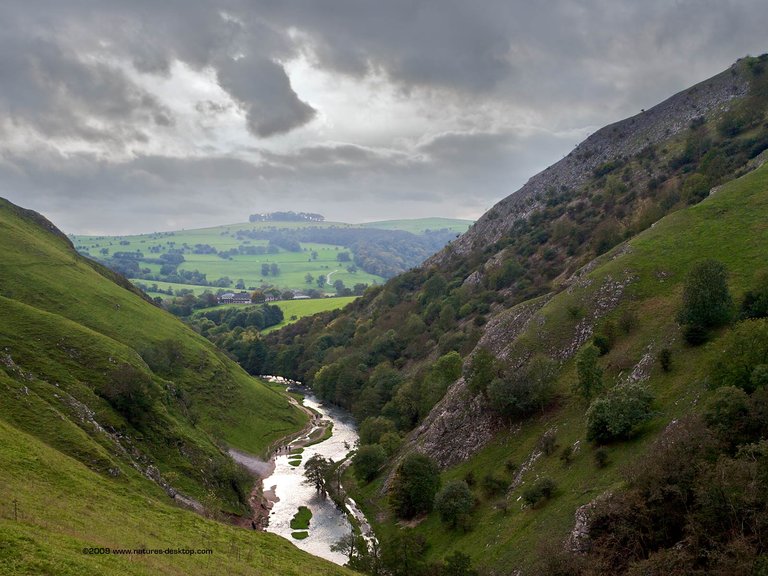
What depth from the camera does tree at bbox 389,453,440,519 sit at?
73.9 m

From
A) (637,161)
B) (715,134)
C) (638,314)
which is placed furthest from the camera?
(637,161)

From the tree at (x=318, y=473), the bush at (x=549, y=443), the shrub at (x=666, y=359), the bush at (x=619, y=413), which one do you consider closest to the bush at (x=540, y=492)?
the bush at (x=619, y=413)

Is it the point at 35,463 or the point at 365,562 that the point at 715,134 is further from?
the point at 35,463

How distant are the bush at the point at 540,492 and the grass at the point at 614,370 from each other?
80 centimetres

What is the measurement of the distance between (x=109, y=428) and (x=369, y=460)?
4681 centimetres

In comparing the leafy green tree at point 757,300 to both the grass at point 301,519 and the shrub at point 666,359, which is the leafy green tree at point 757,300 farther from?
the grass at point 301,519

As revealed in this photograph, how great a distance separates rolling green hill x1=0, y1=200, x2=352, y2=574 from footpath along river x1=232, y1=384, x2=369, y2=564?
253 inches

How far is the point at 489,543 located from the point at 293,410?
95.7 meters

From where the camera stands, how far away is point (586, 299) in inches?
3145

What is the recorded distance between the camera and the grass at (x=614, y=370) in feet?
166

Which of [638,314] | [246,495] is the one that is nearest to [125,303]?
[246,495]

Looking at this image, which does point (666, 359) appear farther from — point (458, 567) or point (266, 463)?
point (266, 463)

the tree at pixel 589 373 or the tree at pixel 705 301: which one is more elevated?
the tree at pixel 705 301

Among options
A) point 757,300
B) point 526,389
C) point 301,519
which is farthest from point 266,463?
point 757,300
